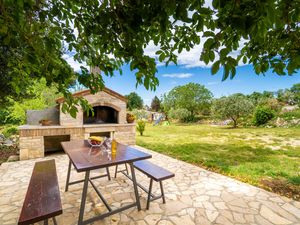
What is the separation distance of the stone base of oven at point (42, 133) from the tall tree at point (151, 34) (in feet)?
14.2

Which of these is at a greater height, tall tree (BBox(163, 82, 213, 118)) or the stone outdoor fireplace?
tall tree (BBox(163, 82, 213, 118))

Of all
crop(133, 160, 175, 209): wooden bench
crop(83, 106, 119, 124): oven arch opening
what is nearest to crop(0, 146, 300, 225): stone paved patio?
crop(133, 160, 175, 209): wooden bench

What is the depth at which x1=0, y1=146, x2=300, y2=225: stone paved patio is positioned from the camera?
2422 mm

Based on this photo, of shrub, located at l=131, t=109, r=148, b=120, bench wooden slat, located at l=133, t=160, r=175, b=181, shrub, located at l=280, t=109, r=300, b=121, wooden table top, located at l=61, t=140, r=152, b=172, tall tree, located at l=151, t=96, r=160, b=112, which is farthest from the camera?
tall tree, located at l=151, t=96, r=160, b=112

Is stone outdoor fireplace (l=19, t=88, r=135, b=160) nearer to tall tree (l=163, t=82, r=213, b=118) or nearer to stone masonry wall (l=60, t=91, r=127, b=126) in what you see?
stone masonry wall (l=60, t=91, r=127, b=126)

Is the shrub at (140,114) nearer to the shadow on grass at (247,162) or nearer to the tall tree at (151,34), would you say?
the shadow on grass at (247,162)

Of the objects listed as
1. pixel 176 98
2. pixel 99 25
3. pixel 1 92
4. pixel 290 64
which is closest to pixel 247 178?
pixel 290 64

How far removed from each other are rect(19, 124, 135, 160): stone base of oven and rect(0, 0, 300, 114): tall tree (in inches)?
170

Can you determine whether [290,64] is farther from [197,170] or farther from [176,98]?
[176,98]

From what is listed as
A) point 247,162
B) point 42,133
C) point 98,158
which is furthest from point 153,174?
point 42,133

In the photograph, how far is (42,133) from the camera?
214 inches

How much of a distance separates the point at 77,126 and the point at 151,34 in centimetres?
528

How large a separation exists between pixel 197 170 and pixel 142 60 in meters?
3.79

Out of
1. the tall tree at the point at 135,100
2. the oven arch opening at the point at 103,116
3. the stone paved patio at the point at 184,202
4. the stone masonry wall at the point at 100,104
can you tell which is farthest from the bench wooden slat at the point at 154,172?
the tall tree at the point at 135,100
